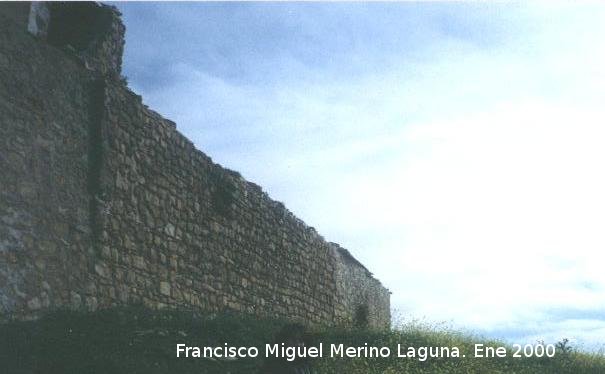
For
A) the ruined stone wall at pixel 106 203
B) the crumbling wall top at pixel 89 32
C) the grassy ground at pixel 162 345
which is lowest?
the grassy ground at pixel 162 345

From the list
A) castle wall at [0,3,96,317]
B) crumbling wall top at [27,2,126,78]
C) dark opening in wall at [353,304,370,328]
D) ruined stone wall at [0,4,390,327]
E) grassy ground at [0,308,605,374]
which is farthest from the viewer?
dark opening in wall at [353,304,370,328]

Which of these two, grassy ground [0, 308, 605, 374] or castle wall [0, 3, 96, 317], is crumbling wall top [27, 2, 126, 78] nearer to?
castle wall [0, 3, 96, 317]

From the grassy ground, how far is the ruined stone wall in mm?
628

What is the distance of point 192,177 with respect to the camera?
11383mm

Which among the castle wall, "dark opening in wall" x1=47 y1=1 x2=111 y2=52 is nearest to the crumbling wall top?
"dark opening in wall" x1=47 y1=1 x2=111 y2=52

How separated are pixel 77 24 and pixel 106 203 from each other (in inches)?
94.8

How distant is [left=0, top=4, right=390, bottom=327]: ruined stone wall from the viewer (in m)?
7.66

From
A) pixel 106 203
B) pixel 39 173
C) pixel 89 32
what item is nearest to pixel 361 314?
pixel 106 203

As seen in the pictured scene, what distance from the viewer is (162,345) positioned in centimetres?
742

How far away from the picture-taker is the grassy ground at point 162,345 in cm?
634

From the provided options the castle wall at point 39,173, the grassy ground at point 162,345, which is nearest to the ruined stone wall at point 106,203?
the castle wall at point 39,173

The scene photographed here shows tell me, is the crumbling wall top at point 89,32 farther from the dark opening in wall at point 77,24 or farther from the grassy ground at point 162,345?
the grassy ground at point 162,345

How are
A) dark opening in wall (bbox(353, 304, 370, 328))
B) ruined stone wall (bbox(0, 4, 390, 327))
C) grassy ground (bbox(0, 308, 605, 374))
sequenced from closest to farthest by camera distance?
grassy ground (bbox(0, 308, 605, 374)) → ruined stone wall (bbox(0, 4, 390, 327)) → dark opening in wall (bbox(353, 304, 370, 328))

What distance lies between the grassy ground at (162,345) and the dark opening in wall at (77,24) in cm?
364
